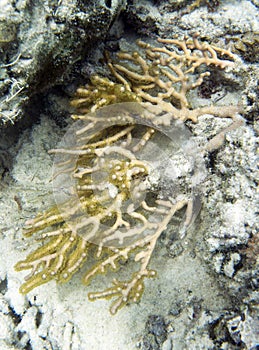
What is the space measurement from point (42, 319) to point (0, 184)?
1.43 m

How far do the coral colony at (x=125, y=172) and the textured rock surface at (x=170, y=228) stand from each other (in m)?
0.18

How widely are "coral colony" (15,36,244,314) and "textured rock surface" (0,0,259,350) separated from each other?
18 centimetres

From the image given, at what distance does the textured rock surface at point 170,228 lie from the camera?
2.09 m

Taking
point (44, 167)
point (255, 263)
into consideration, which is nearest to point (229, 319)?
point (255, 263)

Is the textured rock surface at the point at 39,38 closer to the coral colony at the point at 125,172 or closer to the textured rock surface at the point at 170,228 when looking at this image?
the textured rock surface at the point at 170,228

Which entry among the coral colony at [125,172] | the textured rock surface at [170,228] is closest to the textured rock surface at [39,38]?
the textured rock surface at [170,228]

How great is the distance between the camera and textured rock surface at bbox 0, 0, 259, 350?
209cm

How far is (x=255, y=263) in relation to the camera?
2.07m

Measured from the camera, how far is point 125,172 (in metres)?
2.46

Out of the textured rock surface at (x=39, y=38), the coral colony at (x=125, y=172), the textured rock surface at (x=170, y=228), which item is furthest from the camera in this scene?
the coral colony at (x=125, y=172)

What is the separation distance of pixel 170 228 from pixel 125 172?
0.74 m

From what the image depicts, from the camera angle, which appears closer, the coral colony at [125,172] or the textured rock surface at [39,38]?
the textured rock surface at [39,38]

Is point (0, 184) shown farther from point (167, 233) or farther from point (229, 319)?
point (229, 319)

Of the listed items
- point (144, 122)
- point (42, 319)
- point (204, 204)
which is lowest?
point (42, 319)
